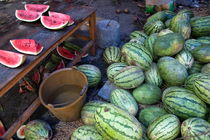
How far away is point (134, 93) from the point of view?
293 centimetres

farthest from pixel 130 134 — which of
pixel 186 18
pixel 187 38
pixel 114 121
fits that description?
pixel 186 18

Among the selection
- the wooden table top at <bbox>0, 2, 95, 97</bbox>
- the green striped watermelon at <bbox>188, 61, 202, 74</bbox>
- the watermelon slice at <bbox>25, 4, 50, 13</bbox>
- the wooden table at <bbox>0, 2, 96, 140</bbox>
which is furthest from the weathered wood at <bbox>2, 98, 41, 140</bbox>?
the green striped watermelon at <bbox>188, 61, 202, 74</bbox>

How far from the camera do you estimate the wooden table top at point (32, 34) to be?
7.92 ft

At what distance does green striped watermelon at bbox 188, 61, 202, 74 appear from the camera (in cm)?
311

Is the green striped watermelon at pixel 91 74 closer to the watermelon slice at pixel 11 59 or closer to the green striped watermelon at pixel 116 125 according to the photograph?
the watermelon slice at pixel 11 59

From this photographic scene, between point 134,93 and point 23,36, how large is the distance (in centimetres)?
180

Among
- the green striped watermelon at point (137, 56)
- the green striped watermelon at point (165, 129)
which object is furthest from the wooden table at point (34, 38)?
the green striped watermelon at point (165, 129)

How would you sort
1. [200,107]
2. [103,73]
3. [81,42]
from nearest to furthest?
[200,107], [103,73], [81,42]

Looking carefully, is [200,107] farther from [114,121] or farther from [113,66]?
[113,66]

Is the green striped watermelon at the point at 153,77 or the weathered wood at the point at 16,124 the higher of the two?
the green striped watermelon at the point at 153,77

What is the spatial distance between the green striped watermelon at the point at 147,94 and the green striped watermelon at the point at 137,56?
1.00 feet

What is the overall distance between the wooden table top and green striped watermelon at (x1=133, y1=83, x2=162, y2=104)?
1345mm

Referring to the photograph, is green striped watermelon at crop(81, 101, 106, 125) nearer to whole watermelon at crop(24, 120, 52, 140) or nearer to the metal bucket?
the metal bucket

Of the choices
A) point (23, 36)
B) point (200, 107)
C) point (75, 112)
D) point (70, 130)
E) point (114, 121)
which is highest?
point (23, 36)
